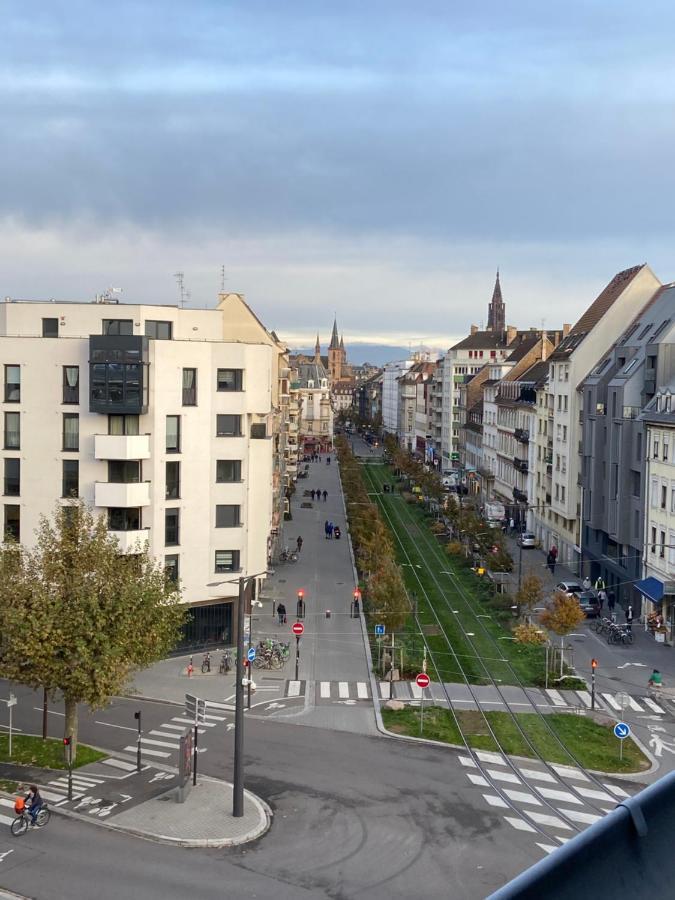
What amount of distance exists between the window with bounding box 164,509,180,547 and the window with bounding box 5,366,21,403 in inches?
377

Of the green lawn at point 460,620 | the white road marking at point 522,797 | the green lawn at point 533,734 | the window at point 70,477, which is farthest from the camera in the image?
the window at point 70,477

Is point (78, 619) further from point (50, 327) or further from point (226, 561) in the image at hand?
point (50, 327)

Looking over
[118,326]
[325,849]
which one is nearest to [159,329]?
[118,326]

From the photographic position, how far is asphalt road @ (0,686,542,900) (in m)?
22.5

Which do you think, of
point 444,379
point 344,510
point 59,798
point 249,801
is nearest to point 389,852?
point 249,801

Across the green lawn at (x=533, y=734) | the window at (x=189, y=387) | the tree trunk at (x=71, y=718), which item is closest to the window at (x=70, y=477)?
the window at (x=189, y=387)

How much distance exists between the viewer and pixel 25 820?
25.6 m

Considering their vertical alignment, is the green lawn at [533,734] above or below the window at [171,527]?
below

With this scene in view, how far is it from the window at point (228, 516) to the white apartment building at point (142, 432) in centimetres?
5

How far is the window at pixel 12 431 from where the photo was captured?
46531 mm

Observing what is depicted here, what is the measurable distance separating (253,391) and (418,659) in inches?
665

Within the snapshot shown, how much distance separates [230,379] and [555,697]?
23045mm

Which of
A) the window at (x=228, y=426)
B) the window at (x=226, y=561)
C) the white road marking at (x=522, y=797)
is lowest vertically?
the white road marking at (x=522, y=797)

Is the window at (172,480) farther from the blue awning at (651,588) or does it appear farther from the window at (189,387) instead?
the blue awning at (651,588)
